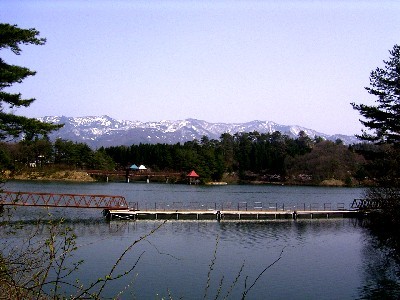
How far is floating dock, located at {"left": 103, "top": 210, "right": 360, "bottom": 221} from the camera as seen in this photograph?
136 ft

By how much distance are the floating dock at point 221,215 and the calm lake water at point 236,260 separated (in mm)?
2155

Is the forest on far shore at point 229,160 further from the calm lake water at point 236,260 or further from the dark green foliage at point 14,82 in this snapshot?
the dark green foliage at point 14,82

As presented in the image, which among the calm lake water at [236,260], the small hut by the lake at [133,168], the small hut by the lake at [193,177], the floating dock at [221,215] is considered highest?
the small hut by the lake at [133,168]

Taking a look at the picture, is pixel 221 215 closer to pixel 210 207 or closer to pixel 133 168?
pixel 210 207

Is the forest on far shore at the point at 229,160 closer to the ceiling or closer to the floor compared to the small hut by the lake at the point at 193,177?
closer to the ceiling

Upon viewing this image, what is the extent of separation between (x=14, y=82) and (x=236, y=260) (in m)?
15.4

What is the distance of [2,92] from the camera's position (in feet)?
65.3

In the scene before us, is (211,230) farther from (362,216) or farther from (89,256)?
(362,216)

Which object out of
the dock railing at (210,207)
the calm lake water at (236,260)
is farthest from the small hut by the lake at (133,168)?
the calm lake water at (236,260)

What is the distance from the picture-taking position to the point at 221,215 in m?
44.8

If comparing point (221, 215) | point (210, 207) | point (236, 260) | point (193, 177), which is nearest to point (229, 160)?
point (193, 177)

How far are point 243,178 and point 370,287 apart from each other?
9671cm

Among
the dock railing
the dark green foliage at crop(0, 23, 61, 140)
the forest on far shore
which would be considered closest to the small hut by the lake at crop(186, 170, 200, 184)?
the forest on far shore

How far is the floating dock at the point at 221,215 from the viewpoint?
4150 cm
